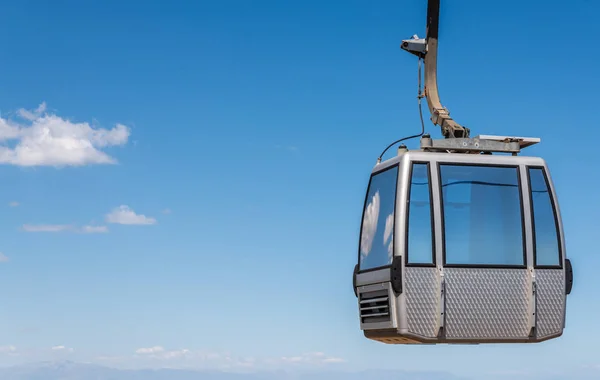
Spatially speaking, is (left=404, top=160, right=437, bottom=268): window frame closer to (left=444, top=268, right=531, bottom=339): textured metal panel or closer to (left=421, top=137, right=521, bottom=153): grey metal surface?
(left=444, top=268, right=531, bottom=339): textured metal panel

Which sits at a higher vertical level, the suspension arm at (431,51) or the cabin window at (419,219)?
the suspension arm at (431,51)

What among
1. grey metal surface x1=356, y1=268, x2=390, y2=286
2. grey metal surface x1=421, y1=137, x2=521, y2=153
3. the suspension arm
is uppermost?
the suspension arm

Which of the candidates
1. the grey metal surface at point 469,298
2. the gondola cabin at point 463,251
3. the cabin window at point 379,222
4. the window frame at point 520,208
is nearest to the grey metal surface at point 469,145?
the gondola cabin at point 463,251

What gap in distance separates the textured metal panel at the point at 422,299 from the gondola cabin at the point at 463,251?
0.01 m

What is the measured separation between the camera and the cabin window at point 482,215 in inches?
688

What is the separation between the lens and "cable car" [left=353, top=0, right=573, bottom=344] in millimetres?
17219

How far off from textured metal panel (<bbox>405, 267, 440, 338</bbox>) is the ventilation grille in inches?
14.8

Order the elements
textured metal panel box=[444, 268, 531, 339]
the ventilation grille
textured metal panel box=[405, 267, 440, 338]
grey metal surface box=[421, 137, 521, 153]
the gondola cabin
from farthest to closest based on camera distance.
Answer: grey metal surface box=[421, 137, 521, 153] < the ventilation grille < textured metal panel box=[444, 268, 531, 339] < the gondola cabin < textured metal panel box=[405, 267, 440, 338]

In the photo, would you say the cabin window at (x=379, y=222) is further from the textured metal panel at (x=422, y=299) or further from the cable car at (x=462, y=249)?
the textured metal panel at (x=422, y=299)

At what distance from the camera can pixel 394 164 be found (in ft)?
58.3

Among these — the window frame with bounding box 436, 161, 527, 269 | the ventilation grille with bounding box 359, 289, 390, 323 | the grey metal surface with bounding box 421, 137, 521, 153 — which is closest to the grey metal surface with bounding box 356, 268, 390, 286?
the ventilation grille with bounding box 359, 289, 390, 323

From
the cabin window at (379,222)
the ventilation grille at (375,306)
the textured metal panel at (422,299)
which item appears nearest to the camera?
the textured metal panel at (422,299)

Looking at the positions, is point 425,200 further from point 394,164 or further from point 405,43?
point 405,43

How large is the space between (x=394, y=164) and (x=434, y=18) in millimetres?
3336
